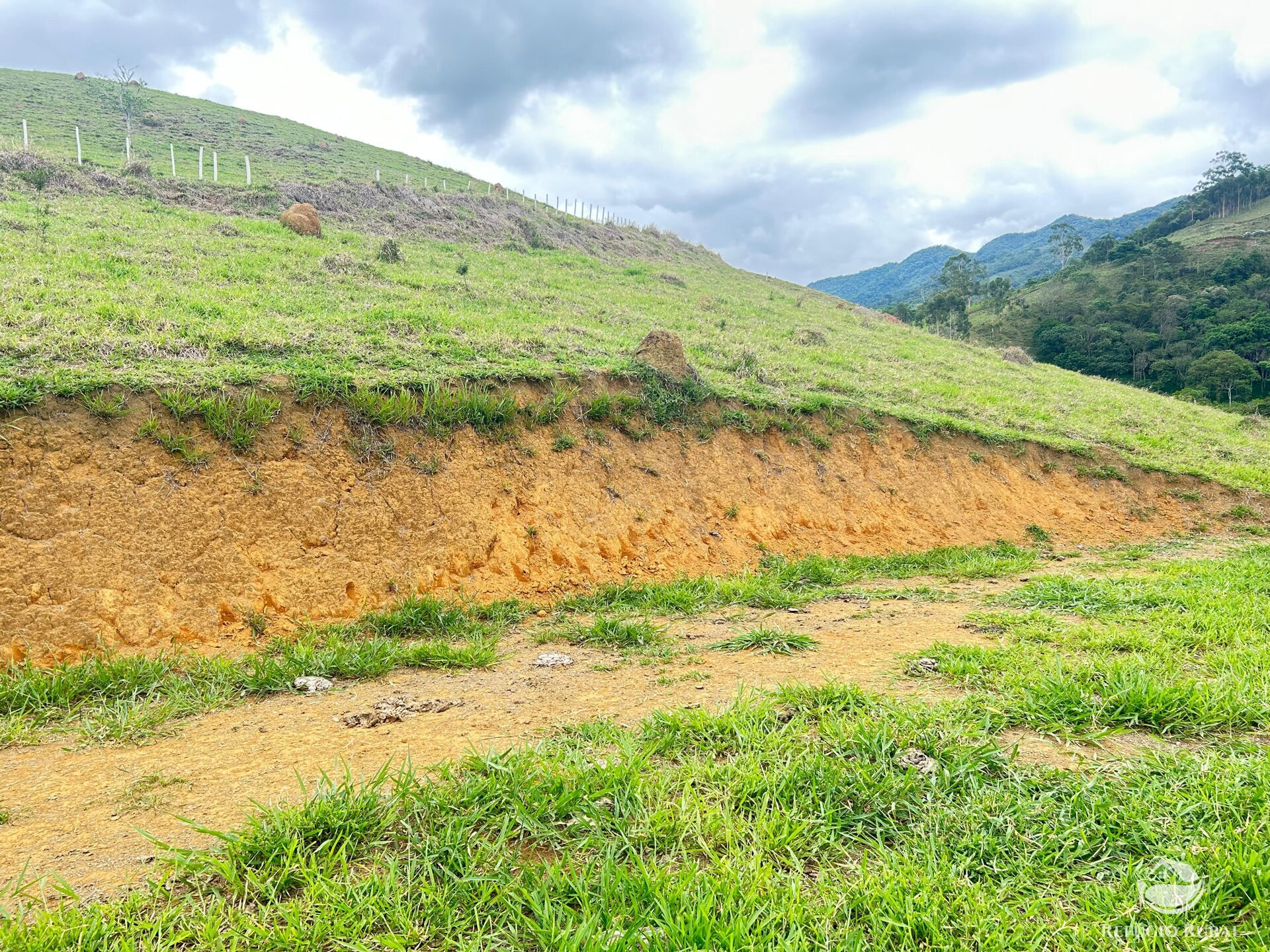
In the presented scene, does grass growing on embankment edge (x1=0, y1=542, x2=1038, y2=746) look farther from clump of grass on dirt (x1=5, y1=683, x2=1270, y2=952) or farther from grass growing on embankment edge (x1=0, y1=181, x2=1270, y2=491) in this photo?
grass growing on embankment edge (x1=0, y1=181, x2=1270, y2=491)

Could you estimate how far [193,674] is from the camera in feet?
14.5

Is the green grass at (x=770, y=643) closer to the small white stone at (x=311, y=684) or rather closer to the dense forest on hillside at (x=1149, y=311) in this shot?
the small white stone at (x=311, y=684)

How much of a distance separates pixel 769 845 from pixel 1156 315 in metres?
62.8

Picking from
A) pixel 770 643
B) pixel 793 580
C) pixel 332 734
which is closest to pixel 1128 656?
pixel 770 643

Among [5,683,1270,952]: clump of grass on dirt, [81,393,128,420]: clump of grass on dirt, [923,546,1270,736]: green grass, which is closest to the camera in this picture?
[5,683,1270,952]: clump of grass on dirt

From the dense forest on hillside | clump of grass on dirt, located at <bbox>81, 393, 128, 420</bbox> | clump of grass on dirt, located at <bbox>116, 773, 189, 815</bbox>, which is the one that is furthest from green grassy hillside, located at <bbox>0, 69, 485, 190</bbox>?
the dense forest on hillside

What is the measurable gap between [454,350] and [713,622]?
5113 millimetres

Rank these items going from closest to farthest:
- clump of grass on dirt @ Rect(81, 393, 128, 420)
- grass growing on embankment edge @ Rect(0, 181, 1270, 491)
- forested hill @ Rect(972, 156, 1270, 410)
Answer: clump of grass on dirt @ Rect(81, 393, 128, 420), grass growing on embankment edge @ Rect(0, 181, 1270, 491), forested hill @ Rect(972, 156, 1270, 410)

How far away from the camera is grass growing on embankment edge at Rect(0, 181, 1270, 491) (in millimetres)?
6828

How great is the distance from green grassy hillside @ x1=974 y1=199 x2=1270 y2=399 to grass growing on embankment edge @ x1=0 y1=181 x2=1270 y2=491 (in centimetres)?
3182

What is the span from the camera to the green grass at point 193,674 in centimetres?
374

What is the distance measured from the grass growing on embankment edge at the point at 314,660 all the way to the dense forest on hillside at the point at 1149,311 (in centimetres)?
3648

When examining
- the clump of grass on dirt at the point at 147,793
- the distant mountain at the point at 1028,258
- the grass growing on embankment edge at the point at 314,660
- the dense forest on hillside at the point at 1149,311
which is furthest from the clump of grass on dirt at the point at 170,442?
the distant mountain at the point at 1028,258

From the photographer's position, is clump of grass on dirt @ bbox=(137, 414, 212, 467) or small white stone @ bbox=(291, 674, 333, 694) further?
clump of grass on dirt @ bbox=(137, 414, 212, 467)
